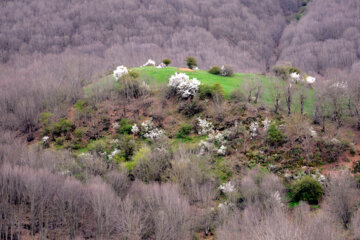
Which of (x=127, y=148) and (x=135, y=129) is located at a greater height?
(x=135, y=129)

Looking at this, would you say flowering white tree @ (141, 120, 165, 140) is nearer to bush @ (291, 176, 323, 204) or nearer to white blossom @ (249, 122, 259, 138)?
white blossom @ (249, 122, 259, 138)

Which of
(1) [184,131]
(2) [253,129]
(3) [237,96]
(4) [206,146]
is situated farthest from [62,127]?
(2) [253,129]

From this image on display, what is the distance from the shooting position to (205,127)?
36.8 m

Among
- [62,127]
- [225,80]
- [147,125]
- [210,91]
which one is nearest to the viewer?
[147,125]

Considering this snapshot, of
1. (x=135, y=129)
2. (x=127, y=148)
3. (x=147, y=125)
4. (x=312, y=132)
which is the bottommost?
(x=127, y=148)

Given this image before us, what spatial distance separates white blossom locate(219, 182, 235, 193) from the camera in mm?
25781

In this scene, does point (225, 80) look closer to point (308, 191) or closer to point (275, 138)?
point (275, 138)

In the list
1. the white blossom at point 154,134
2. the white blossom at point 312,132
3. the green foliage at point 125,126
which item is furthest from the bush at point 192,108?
the white blossom at point 312,132

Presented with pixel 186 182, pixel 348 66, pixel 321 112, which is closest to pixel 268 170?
pixel 186 182

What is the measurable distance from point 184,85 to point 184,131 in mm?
7401

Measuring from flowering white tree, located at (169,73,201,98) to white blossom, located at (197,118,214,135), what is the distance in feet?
16.6

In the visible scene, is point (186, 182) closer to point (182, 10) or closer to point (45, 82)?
point (45, 82)

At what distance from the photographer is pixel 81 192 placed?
882 inches

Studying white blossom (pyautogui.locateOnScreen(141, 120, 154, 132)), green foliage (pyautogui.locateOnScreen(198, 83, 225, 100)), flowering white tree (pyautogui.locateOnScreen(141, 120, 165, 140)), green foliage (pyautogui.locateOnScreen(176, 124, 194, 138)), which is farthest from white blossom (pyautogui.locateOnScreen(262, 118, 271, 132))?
white blossom (pyautogui.locateOnScreen(141, 120, 154, 132))
